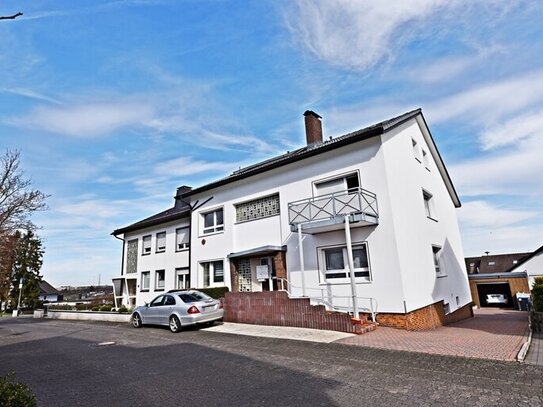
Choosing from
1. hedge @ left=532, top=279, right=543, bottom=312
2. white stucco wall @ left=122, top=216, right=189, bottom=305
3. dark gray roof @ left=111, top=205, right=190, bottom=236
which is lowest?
hedge @ left=532, top=279, right=543, bottom=312

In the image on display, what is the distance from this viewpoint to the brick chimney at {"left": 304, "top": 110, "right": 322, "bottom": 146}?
19938 mm

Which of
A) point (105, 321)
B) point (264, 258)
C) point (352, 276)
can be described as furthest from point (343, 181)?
point (105, 321)

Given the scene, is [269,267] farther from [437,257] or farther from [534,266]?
[534,266]

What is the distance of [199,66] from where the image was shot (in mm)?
10109

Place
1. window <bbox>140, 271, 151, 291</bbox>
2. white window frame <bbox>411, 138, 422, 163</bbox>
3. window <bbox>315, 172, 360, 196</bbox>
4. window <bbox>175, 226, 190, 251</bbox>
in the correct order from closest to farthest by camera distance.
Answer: window <bbox>315, 172, 360, 196</bbox> → white window frame <bbox>411, 138, 422, 163</bbox> → window <bbox>175, 226, 190, 251</bbox> → window <bbox>140, 271, 151, 291</bbox>

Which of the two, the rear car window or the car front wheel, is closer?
the car front wheel

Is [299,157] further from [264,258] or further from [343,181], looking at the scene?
[264,258]

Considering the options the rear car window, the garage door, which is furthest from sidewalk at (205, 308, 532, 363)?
the garage door

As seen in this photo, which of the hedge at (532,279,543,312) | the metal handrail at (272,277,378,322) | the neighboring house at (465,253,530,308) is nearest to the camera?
the hedge at (532,279,543,312)

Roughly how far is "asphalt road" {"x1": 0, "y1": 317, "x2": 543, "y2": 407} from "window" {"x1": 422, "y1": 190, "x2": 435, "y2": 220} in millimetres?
10014

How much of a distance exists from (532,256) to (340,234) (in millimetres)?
30230

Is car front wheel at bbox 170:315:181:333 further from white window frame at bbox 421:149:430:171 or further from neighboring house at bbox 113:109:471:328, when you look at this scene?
white window frame at bbox 421:149:430:171

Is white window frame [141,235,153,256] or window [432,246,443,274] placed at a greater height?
white window frame [141,235,153,256]

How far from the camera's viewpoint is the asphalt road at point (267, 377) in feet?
16.6
